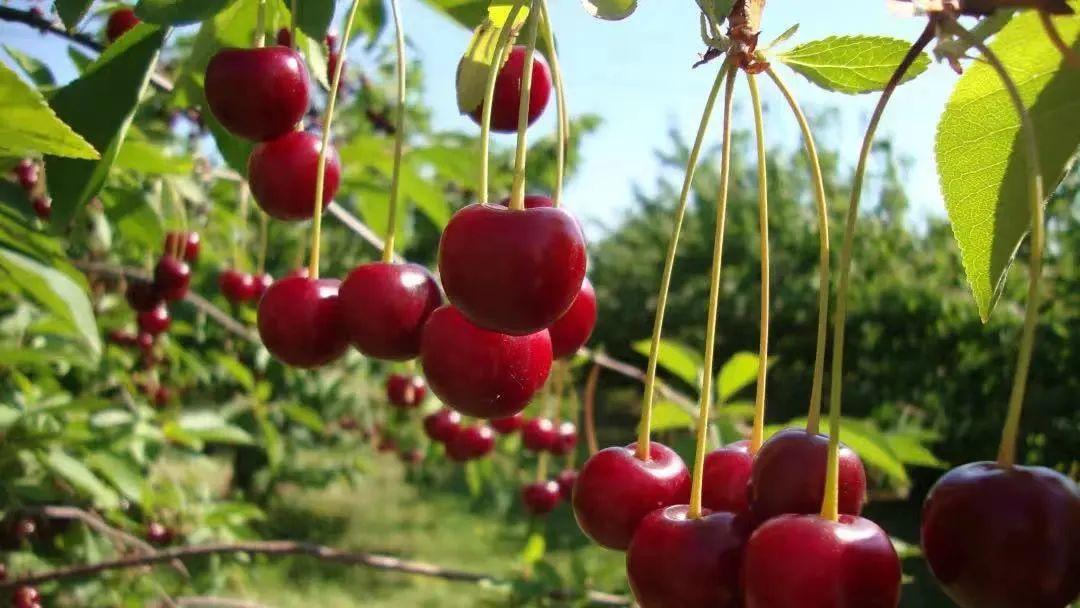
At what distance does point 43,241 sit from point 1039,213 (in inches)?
42.3

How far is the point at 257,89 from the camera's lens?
90 cm

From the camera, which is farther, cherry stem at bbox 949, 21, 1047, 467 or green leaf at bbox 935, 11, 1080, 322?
green leaf at bbox 935, 11, 1080, 322

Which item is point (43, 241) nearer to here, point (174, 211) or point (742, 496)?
point (742, 496)

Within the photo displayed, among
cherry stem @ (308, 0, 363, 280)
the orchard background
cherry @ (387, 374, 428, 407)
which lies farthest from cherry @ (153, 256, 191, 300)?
cherry stem @ (308, 0, 363, 280)

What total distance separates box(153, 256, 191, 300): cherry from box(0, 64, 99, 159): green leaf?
1396mm

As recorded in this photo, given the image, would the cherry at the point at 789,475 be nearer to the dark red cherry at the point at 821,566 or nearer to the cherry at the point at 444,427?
the dark red cherry at the point at 821,566

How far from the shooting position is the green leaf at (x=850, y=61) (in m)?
0.77

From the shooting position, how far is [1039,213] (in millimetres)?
508

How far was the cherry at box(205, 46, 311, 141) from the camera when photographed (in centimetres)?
90

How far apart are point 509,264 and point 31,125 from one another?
1.50 feet

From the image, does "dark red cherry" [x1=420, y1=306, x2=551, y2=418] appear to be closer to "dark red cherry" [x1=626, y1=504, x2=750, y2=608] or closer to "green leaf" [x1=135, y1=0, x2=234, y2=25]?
"dark red cherry" [x1=626, y1=504, x2=750, y2=608]

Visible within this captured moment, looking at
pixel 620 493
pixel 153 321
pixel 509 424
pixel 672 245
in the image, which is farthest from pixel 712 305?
pixel 509 424

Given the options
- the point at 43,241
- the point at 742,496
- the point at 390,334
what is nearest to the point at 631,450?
the point at 742,496

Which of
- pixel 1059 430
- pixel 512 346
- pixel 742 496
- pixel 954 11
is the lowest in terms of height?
pixel 1059 430
